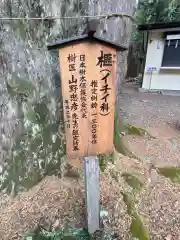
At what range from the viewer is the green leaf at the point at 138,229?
2492 mm

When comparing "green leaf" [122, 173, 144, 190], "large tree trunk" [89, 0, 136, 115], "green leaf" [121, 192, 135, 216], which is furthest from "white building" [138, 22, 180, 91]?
"green leaf" [121, 192, 135, 216]

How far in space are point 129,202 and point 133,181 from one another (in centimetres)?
39

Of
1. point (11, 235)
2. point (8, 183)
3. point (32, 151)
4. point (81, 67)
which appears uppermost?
point (81, 67)

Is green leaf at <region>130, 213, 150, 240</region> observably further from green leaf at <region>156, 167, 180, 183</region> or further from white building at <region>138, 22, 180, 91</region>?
white building at <region>138, 22, 180, 91</region>

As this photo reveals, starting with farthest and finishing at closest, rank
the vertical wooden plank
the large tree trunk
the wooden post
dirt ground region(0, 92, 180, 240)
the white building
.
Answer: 1. the white building
2. the large tree trunk
3. dirt ground region(0, 92, 180, 240)
4. the vertical wooden plank
5. the wooden post

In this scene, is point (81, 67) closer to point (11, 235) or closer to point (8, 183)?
point (8, 183)

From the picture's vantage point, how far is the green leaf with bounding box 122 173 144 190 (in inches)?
121

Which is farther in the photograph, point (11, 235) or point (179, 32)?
point (179, 32)

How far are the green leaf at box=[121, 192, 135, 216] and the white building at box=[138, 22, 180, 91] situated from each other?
7.41 meters

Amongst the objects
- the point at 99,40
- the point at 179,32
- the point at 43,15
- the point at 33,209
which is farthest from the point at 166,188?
the point at 179,32

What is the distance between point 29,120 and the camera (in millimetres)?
2551

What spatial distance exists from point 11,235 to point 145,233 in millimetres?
1556

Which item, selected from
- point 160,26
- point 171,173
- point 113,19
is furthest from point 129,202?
point 160,26

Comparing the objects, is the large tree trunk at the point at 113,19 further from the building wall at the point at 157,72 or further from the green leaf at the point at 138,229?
the building wall at the point at 157,72
